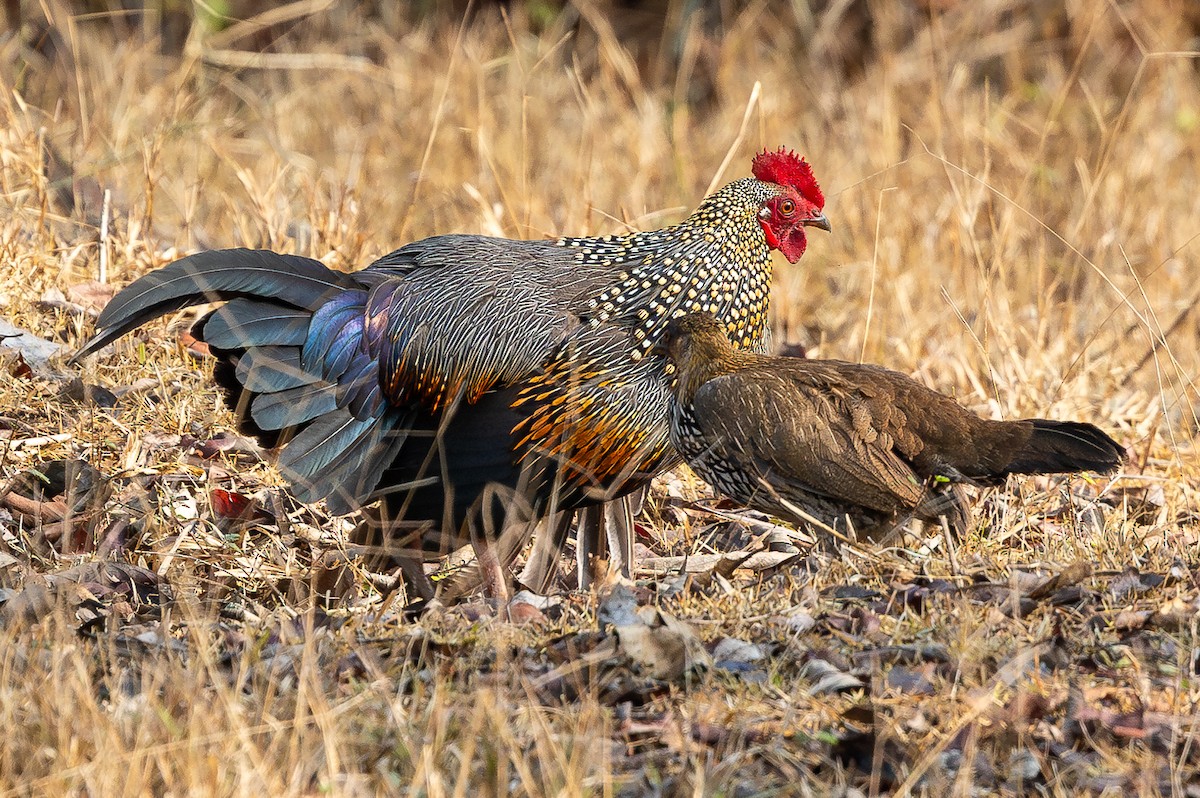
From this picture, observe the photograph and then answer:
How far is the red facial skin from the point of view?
5.19 meters

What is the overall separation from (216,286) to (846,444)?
2.07m

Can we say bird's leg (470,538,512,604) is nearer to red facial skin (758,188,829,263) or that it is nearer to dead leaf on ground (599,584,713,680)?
dead leaf on ground (599,584,713,680)

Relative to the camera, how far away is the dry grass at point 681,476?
305 centimetres

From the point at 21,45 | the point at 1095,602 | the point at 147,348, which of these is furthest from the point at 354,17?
the point at 1095,602

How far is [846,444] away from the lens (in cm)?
441

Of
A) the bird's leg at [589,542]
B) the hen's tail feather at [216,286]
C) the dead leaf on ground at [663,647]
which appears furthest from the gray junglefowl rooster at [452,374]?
the dead leaf on ground at [663,647]

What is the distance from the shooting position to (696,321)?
4777 millimetres

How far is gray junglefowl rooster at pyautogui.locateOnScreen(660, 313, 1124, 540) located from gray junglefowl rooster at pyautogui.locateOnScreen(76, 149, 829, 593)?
339 mm

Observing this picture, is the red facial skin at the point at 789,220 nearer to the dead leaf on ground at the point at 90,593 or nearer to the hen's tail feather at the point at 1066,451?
the hen's tail feather at the point at 1066,451

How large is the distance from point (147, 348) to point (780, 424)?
9.63ft

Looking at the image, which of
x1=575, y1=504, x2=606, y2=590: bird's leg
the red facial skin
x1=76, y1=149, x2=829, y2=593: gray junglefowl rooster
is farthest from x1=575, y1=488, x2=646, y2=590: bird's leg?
the red facial skin

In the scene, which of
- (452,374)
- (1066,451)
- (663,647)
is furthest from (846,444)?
(452,374)

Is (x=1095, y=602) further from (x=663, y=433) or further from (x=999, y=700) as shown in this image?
(x=663, y=433)

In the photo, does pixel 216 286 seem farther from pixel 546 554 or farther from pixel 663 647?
pixel 663 647
